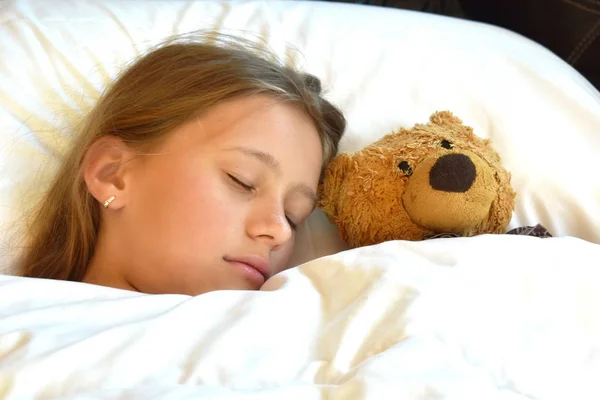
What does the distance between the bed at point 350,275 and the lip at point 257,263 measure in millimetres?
89

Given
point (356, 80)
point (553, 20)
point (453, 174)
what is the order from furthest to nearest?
1. point (553, 20)
2. point (356, 80)
3. point (453, 174)

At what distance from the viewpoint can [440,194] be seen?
2.72 feet

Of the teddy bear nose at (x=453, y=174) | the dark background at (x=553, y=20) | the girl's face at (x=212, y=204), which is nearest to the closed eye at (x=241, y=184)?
the girl's face at (x=212, y=204)

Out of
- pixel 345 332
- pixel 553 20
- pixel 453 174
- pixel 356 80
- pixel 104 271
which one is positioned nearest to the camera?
pixel 345 332

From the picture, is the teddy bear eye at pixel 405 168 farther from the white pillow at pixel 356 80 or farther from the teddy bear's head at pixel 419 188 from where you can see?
the white pillow at pixel 356 80

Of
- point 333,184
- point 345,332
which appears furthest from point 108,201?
point 345,332

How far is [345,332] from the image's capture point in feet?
2.15

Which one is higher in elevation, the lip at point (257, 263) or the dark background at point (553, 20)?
the dark background at point (553, 20)

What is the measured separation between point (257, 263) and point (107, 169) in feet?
0.92

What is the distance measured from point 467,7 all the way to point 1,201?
49.4 inches

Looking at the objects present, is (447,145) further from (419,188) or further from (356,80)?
(356,80)

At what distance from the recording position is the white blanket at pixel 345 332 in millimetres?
581

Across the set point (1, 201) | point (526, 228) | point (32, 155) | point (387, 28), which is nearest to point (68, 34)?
point (32, 155)

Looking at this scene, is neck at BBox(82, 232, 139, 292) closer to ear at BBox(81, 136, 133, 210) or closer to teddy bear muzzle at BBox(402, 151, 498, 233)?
ear at BBox(81, 136, 133, 210)
